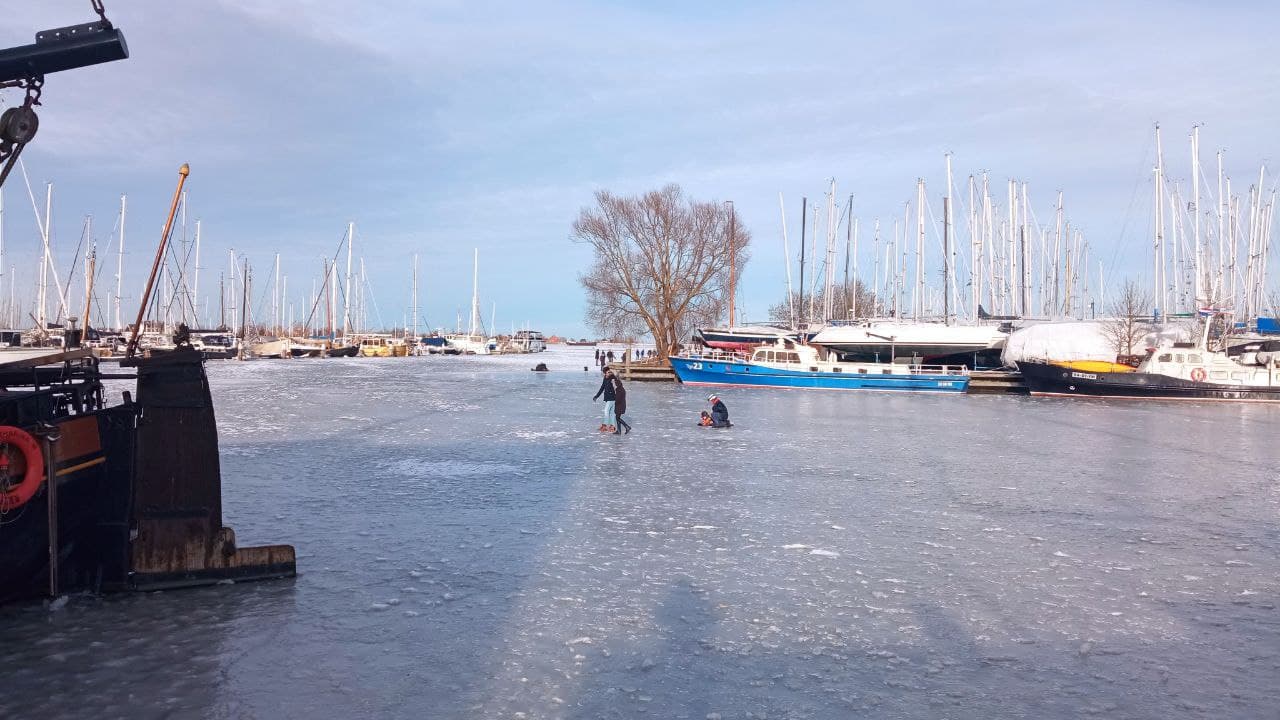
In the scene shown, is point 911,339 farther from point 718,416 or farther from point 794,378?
point 718,416

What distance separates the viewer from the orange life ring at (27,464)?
732 cm

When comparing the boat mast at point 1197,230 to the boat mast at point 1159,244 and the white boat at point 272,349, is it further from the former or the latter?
the white boat at point 272,349

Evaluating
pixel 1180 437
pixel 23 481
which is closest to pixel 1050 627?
pixel 23 481

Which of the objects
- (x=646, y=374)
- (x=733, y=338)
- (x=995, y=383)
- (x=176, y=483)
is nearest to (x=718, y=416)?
(x=176, y=483)

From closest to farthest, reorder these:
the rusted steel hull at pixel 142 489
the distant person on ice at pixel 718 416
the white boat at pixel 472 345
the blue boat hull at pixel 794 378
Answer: the rusted steel hull at pixel 142 489
the distant person on ice at pixel 718 416
the blue boat hull at pixel 794 378
the white boat at pixel 472 345

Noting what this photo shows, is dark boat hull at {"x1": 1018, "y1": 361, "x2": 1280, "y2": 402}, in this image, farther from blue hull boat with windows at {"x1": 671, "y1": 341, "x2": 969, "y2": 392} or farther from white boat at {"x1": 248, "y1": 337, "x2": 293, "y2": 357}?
white boat at {"x1": 248, "y1": 337, "x2": 293, "y2": 357}

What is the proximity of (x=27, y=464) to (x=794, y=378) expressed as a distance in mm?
44459

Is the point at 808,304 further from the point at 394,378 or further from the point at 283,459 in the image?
the point at 283,459

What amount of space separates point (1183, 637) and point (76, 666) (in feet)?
28.3

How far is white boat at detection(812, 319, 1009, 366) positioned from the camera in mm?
57438

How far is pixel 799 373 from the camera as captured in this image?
49.8 m

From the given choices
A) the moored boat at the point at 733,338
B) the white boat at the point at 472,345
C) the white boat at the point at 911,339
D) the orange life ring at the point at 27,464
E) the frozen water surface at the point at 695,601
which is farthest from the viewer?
the white boat at the point at 472,345

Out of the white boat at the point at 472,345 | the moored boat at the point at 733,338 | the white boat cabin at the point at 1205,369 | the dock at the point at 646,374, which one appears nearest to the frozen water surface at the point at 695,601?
the white boat cabin at the point at 1205,369

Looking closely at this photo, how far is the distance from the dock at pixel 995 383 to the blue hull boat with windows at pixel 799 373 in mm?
1931
